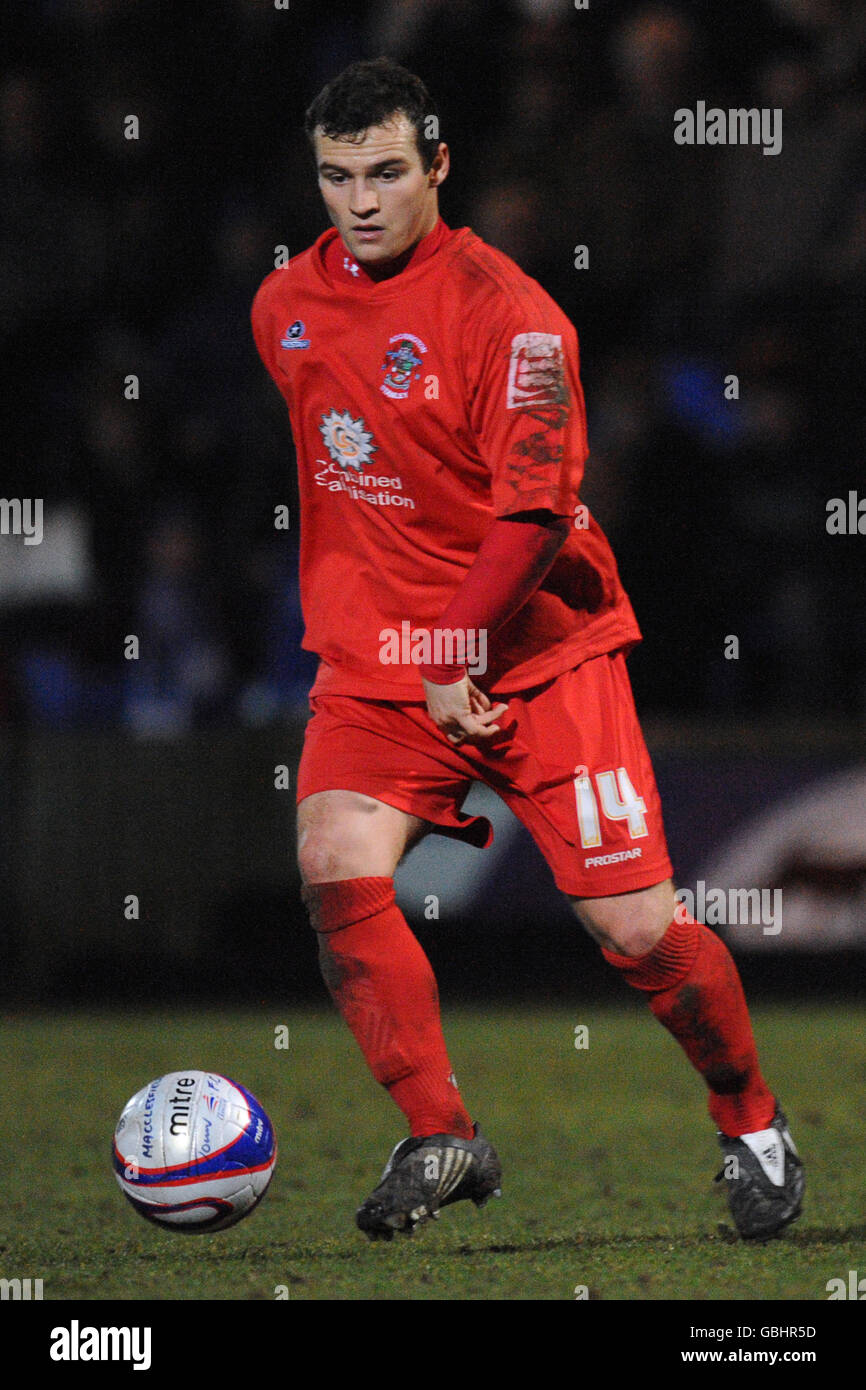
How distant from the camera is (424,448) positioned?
453cm

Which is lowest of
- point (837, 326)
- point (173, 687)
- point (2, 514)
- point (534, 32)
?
point (173, 687)

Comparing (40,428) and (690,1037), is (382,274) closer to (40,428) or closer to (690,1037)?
(690,1037)

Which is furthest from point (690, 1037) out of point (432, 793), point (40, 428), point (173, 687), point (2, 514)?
point (40, 428)

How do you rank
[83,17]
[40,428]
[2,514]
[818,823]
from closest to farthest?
[818,823] → [2,514] → [40,428] → [83,17]

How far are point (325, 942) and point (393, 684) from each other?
576mm

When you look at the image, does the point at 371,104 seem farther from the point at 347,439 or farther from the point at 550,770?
the point at 550,770

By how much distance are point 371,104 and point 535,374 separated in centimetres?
64

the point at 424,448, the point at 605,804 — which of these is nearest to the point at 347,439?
the point at 424,448

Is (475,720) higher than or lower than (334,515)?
lower

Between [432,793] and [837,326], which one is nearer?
[432,793]

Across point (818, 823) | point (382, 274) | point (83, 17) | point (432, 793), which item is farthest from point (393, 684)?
point (83, 17)

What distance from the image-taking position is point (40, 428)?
10.4 m

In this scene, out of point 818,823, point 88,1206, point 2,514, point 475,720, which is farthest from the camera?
point 2,514

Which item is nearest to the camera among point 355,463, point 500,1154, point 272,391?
point 355,463
